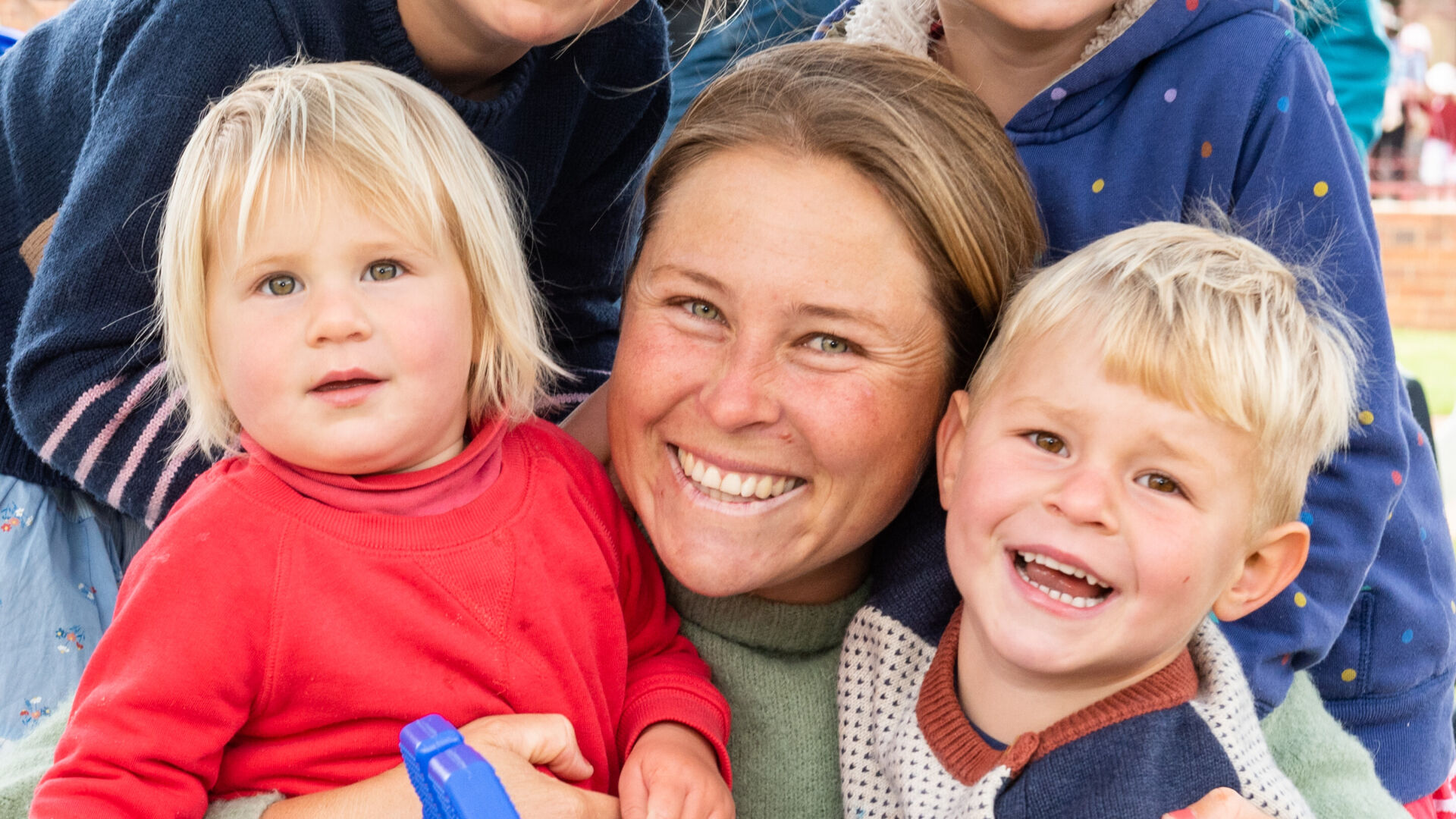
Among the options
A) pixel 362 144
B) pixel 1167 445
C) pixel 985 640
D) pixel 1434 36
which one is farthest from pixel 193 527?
pixel 1434 36

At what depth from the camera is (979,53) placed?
226 cm

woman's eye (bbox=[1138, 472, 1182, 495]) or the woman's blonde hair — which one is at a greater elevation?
the woman's blonde hair

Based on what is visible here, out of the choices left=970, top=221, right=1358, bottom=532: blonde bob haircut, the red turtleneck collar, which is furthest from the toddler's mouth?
left=970, top=221, right=1358, bottom=532: blonde bob haircut

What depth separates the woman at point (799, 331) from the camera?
1716 mm

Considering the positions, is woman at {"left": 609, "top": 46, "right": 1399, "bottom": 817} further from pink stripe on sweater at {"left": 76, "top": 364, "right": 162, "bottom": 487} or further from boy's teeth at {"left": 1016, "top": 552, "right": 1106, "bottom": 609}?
pink stripe on sweater at {"left": 76, "top": 364, "right": 162, "bottom": 487}

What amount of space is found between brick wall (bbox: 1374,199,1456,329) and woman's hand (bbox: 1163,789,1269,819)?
35.8ft

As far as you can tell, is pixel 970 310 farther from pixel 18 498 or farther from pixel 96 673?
pixel 18 498

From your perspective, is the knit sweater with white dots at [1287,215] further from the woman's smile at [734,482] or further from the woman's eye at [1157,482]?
the woman's eye at [1157,482]

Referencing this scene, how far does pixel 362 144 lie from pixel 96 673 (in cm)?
68

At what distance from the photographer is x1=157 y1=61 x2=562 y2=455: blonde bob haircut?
1.59 metres

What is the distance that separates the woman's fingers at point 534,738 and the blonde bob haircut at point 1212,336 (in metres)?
0.67

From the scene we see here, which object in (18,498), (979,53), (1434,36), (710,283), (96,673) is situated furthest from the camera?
(1434,36)

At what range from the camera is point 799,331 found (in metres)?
1.72

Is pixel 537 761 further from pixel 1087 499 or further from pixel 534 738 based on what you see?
pixel 1087 499
